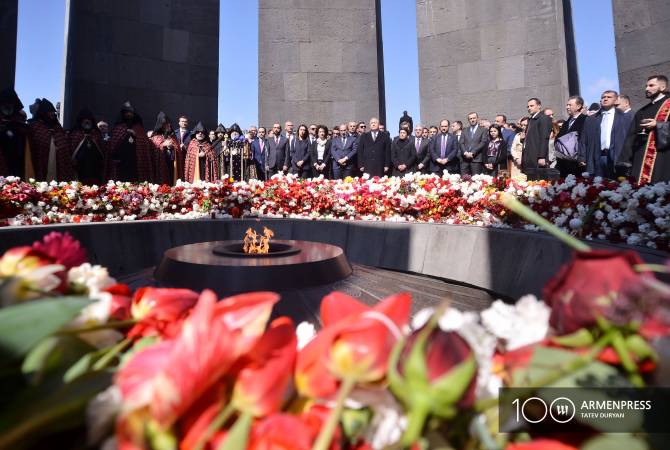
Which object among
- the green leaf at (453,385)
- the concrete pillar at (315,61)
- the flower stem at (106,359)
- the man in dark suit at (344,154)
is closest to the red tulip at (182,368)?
the flower stem at (106,359)

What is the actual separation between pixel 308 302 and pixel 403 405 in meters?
2.36

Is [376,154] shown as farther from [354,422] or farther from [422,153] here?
[354,422]

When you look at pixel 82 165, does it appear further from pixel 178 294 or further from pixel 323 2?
pixel 178 294

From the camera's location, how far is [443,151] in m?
12.9

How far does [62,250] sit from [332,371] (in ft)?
1.62

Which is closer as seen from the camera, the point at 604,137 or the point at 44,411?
the point at 44,411

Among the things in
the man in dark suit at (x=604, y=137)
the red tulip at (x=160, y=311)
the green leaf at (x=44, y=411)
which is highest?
the man in dark suit at (x=604, y=137)

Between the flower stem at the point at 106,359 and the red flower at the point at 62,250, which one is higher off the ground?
the red flower at the point at 62,250

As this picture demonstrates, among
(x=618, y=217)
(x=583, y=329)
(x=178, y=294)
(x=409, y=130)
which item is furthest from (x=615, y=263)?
(x=409, y=130)

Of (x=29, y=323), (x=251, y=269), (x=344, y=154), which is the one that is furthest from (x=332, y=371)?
(x=344, y=154)

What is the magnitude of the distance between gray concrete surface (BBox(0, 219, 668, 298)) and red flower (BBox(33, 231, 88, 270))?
3.60 m

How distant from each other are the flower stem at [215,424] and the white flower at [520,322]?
33 cm

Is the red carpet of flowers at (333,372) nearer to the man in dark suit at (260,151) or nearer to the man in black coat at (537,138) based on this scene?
the man in black coat at (537,138)

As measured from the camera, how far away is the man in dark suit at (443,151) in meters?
12.8
